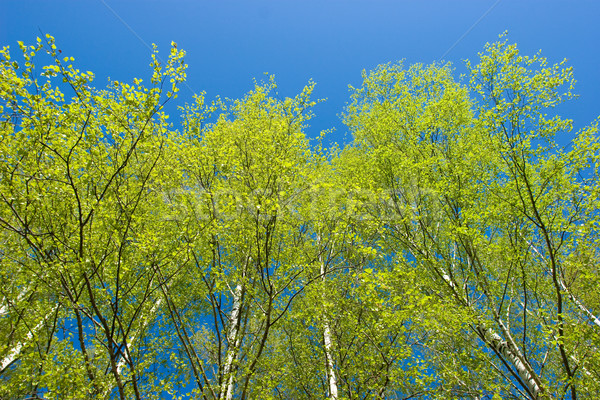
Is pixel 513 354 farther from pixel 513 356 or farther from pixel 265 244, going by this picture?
pixel 265 244

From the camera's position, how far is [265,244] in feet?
16.9

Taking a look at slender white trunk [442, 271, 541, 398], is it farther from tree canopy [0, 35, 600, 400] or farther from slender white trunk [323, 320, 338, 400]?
slender white trunk [323, 320, 338, 400]

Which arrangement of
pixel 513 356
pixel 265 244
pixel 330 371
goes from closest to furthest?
pixel 265 244 → pixel 513 356 → pixel 330 371

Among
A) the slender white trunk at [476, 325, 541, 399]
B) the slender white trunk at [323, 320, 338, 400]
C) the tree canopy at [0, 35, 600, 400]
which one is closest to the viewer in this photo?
the tree canopy at [0, 35, 600, 400]

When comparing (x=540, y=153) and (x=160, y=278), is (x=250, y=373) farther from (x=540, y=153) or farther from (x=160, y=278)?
(x=540, y=153)

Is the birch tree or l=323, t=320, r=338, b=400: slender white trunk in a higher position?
the birch tree

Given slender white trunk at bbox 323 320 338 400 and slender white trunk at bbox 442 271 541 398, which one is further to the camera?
slender white trunk at bbox 323 320 338 400

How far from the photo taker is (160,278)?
17.4 ft

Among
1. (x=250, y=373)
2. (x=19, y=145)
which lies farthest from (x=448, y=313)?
(x=19, y=145)

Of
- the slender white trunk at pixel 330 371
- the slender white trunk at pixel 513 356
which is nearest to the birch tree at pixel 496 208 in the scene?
the slender white trunk at pixel 513 356

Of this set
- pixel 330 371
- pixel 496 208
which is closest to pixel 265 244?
pixel 330 371

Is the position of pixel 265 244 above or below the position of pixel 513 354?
above

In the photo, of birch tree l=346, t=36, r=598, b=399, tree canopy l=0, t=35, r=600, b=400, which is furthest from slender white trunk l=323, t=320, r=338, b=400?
birch tree l=346, t=36, r=598, b=399

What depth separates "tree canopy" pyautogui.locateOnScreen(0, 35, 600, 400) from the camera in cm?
389
